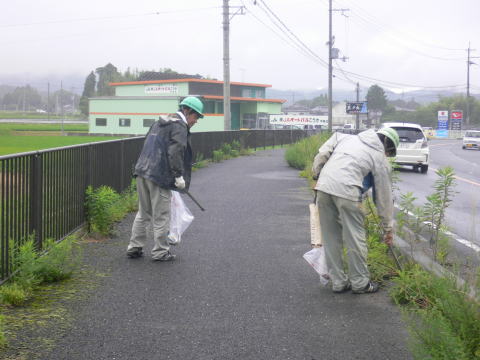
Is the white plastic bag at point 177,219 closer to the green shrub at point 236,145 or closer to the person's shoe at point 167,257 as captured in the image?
the person's shoe at point 167,257

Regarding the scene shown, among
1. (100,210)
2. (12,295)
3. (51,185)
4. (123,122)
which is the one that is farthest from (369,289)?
(123,122)

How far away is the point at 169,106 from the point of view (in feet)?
226

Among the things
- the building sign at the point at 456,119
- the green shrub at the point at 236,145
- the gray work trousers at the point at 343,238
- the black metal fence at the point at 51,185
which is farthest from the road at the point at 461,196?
the building sign at the point at 456,119

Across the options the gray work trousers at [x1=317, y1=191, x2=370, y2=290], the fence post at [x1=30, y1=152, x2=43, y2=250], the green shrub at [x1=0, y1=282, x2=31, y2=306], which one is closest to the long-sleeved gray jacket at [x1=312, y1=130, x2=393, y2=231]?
the gray work trousers at [x1=317, y1=191, x2=370, y2=290]

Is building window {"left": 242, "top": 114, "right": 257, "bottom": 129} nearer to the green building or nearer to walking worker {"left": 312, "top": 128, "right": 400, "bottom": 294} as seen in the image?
the green building

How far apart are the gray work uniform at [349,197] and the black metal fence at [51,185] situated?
285 centimetres

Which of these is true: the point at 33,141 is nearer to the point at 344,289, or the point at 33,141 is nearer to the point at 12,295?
the point at 12,295

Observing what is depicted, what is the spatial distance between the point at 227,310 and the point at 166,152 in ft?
8.23

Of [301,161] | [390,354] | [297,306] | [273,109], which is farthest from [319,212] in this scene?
[273,109]

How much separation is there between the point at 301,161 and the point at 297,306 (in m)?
17.2

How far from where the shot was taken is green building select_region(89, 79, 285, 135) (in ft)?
227

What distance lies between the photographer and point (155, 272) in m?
7.41

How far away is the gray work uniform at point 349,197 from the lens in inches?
250

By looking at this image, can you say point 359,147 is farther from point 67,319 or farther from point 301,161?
point 301,161
